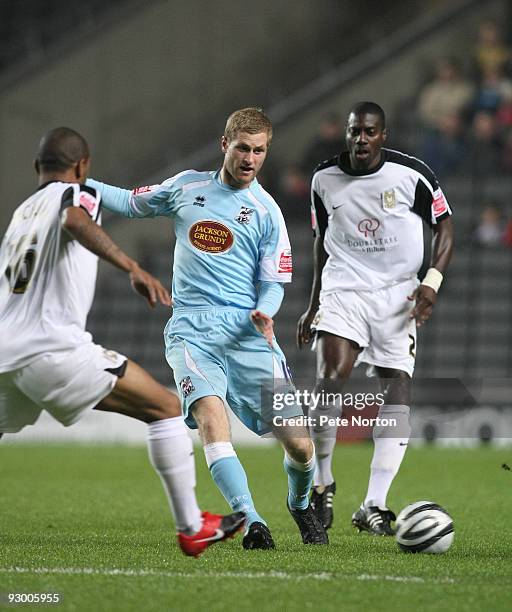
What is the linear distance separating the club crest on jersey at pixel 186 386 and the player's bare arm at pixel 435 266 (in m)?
1.61

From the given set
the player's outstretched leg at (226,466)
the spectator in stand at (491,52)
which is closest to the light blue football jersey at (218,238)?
the player's outstretched leg at (226,466)

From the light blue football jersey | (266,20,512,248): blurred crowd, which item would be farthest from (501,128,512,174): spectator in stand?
the light blue football jersey

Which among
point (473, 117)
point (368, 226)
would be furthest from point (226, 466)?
point (473, 117)

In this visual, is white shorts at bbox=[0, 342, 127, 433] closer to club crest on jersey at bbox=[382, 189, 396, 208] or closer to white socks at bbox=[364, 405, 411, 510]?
A: white socks at bbox=[364, 405, 411, 510]

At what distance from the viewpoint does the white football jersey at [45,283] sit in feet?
16.3

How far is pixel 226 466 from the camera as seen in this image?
6137 mm

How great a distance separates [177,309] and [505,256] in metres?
11.9

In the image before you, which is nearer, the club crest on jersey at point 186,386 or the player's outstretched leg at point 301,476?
the club crest on jersey at point 186,386

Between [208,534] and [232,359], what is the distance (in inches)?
51.3

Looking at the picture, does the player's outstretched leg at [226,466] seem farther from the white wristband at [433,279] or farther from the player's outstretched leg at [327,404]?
the white wristband at [433,279]

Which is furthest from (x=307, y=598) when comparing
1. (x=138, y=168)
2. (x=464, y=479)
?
(x=138, y=168)

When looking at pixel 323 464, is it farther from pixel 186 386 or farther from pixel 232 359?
pixel 186 386

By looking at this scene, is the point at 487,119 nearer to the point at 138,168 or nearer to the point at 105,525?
the point at 138,168

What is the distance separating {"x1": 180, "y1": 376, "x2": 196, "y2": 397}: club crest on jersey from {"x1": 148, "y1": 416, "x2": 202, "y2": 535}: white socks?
916 mm
